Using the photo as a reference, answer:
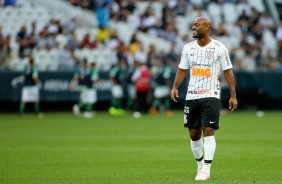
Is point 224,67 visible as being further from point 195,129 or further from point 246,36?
point 246,36

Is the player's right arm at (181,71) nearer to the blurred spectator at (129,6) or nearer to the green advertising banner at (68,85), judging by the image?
the green advertising banner at (68,85)

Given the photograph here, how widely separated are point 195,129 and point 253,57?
26.6 meters

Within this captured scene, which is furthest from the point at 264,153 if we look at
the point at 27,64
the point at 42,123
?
the point at 27,64

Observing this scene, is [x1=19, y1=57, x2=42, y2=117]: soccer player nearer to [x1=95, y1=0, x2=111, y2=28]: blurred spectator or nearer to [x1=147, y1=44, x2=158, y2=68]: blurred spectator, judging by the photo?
[x1=95, y1=0, x2=111, y2=28]: blurred spectator

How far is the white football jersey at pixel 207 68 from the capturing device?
12.8 meters

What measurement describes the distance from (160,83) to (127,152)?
722 inches

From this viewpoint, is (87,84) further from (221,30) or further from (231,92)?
(231,92)

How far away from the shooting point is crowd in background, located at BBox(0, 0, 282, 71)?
35000 millimetres

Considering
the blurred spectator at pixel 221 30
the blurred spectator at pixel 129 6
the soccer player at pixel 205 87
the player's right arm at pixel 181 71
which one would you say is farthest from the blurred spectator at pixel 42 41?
the soccer player at pixel 205 87

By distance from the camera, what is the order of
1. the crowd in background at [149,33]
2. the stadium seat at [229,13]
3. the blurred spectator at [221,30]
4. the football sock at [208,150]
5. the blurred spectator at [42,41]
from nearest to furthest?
the football sock at [208,150] < the blurred spectator at [42,41] < the crowd in background at [149,33] < the blurred spectator at [221,30] < the stadium seat at [229,13]

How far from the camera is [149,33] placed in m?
39.5

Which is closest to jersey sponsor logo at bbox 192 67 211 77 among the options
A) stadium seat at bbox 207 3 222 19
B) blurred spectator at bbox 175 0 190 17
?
blurred spectator at bbox 175 0 190 17

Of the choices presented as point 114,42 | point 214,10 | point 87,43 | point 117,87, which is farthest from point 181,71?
point 214,10

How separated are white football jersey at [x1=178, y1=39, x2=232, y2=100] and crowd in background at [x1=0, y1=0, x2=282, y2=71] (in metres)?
21.6
